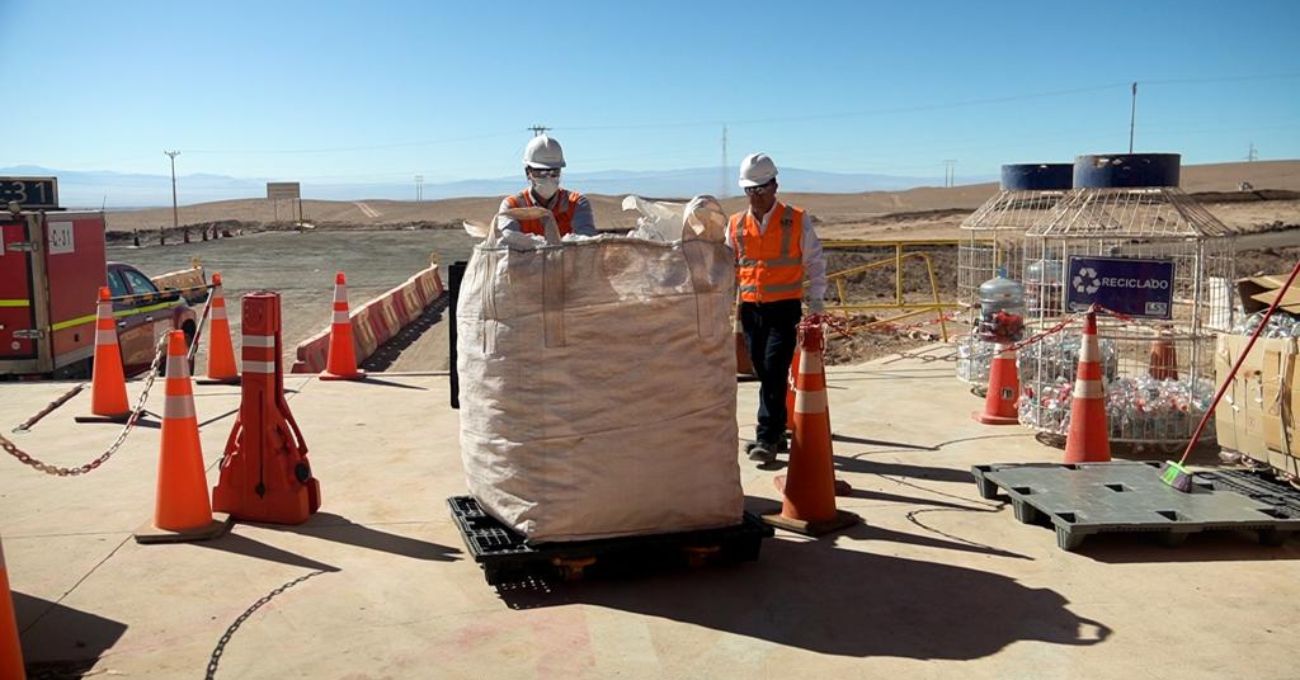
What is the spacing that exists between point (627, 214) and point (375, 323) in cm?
7009

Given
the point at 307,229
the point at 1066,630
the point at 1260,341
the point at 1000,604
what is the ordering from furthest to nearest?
the point at 307,229 < the point at 1260,341 < the point at 1000,604 < the point at 1066,630

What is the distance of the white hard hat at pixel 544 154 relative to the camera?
22.2ft

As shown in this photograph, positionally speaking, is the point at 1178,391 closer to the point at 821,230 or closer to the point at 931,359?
the point at 931,359

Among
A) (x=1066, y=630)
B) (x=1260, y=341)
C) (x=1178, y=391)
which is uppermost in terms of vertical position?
(x=1260, y=341)

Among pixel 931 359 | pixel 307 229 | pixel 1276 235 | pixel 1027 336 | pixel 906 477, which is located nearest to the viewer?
pixel 906 477

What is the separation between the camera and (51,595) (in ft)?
17.0

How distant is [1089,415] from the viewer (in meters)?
7.16

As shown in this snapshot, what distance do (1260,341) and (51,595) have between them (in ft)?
21.5

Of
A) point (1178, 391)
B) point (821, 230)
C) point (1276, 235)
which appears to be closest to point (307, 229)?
point (821, 230)

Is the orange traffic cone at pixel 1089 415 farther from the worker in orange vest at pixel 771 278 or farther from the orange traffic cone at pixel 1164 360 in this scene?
the worker in orange vest at pixel 771 278

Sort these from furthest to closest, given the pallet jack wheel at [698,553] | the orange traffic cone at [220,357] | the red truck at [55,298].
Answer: the red truck at [55,298] → the orange traffic cone at [220,357] → the pallet jack wheel at [698,553]

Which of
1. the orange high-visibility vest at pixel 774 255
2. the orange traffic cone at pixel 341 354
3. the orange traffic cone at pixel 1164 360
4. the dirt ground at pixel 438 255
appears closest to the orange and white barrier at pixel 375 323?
the dirt ground at pixel 438 255

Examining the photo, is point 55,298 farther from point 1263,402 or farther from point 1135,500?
point 1263,402

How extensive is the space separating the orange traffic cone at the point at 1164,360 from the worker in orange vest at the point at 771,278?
2785 millimetres
